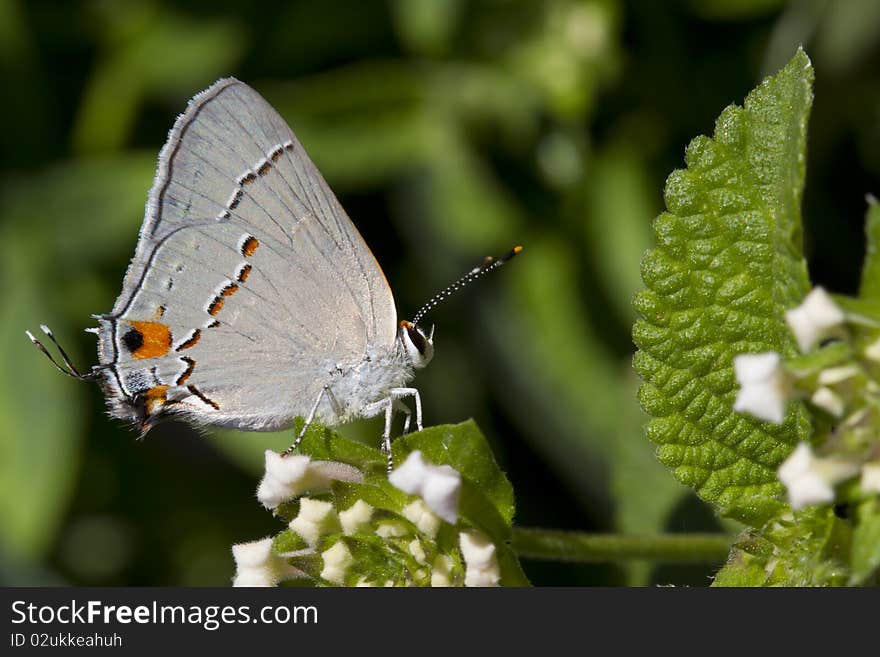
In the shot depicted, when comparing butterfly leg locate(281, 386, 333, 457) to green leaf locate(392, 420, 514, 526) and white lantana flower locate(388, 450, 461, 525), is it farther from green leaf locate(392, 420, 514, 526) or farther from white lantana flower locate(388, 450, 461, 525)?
white lantana flower locate(388, 450, 461, 525)

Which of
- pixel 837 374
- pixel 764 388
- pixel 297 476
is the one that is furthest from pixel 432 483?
pixel 837 374

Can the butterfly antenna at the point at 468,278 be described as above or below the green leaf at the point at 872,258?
above

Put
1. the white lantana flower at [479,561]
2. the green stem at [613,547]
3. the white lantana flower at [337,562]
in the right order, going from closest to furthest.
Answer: the white lantana flower at [479,561] → the white lantana flower at [337,562] → the green stem at [613,547]

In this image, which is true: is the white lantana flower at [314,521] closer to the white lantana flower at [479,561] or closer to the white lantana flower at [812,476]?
the white lantana flower at [479,561]

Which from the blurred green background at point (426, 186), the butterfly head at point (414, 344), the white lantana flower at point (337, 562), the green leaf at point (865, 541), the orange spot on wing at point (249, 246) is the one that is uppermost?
the blurred green background at point (426, 186)

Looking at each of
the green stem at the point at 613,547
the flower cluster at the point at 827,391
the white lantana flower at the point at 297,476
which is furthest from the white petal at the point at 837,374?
the white lantana flower at the point at 297,476

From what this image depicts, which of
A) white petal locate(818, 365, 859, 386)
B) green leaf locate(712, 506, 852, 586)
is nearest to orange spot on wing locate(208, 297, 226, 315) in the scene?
green leaf locate(712, 506, 852, 586)

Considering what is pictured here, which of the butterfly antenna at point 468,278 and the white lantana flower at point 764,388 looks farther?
the butterfly antenna at point 468,278

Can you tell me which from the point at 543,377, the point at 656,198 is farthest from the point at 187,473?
the point at 656,198
